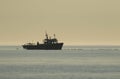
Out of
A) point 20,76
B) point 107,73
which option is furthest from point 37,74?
point 107,73

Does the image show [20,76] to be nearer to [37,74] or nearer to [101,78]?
[37,74]

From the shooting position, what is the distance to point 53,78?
87.8m

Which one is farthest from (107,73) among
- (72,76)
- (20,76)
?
(20,76)

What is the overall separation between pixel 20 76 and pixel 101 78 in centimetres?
1308

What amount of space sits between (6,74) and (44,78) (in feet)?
33.7

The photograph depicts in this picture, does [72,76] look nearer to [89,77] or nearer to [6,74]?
[89,77]

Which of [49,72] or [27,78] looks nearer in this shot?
[27,78]

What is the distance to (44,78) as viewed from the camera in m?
88.1

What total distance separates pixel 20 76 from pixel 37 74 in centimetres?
489

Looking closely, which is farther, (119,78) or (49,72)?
(49,72)

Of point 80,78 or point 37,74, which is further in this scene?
point 37,74

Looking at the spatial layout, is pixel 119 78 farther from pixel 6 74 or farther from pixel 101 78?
pixel 6 74

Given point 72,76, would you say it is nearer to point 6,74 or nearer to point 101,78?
point 101,78

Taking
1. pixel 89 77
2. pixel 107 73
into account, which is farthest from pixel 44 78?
pixel 107 73
